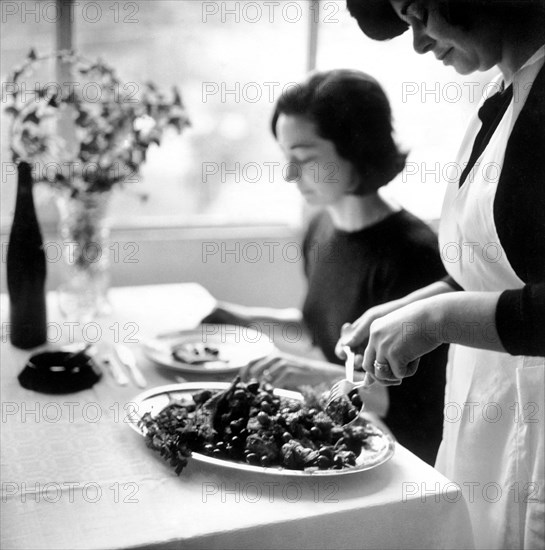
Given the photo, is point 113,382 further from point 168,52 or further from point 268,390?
point 168,52

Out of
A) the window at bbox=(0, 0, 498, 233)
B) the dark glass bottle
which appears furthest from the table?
the window at bbox=(0, 0, 498, 233)

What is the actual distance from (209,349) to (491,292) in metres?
0.68

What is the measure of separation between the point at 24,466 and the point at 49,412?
179mm

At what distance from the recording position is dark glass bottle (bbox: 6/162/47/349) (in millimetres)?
1439

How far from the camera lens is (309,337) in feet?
5.84

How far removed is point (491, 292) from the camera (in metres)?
0.81

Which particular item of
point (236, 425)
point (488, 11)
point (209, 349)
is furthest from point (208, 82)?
point (236, 425)

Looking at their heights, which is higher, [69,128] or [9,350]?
[69,128]

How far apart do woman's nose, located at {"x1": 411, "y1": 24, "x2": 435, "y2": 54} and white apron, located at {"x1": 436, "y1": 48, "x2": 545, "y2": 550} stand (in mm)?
130

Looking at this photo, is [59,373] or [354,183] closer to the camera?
[59,373]

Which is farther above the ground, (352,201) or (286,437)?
(352,201)

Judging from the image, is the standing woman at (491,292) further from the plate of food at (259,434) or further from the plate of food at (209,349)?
the plate of food at (209,349)

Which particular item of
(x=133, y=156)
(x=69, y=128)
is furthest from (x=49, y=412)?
(x=69, y=128)

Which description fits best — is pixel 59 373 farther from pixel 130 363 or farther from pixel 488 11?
pixel 488 11
